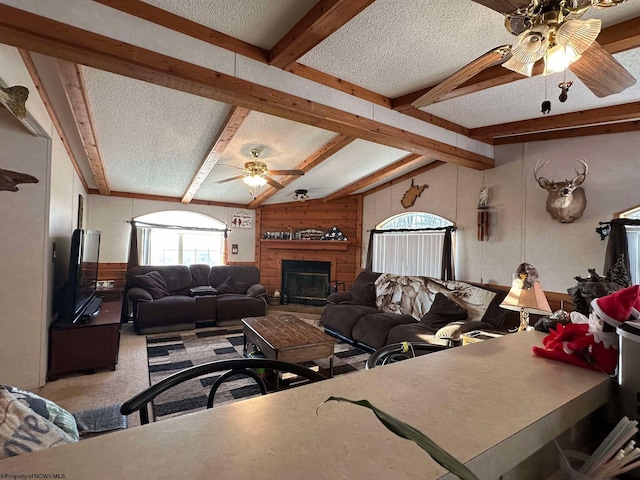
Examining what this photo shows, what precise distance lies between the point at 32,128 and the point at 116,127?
0.77m

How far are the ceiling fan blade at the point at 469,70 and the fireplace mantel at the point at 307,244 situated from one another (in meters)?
4.33

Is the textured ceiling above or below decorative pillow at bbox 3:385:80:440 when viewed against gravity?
above

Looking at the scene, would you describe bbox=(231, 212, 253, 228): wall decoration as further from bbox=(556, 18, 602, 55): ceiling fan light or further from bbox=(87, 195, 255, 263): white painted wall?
bbox=(556, 18, 602, 55): ceiling fan light

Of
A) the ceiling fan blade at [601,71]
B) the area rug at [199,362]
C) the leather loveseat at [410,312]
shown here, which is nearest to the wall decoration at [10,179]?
the area rug at [199,362]

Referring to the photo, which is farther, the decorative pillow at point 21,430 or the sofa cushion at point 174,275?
the sofa cushion at point 174,275

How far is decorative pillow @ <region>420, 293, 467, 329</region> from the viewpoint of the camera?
3734 millimetres

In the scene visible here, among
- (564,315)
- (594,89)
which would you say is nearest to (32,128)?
(564,315)

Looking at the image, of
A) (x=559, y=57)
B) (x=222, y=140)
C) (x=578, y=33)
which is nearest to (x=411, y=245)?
(x=222, y=140)

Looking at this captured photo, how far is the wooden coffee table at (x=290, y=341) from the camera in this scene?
2.89m

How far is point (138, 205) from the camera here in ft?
19.6

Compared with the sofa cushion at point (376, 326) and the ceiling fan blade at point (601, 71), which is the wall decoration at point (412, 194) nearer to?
the sofa cushion at point (376, 326)

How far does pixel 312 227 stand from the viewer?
6836mm

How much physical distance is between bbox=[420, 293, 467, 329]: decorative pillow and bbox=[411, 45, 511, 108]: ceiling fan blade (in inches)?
96.6

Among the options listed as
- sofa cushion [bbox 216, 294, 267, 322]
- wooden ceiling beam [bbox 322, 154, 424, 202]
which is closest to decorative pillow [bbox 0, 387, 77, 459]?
sofa cushion [bbox 216, 294, 267, 322]
